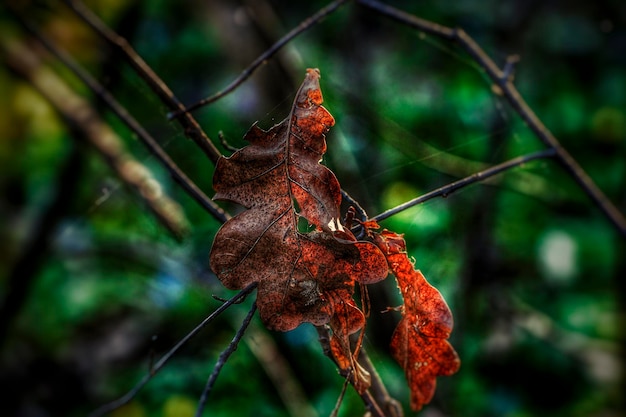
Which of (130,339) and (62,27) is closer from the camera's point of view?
(130,339)

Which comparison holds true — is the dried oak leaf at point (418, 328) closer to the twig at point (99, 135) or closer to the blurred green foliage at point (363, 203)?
the blurred green foliage at point (363, 203)

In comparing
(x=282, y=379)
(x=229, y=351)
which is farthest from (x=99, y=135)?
(x=229, y=351)

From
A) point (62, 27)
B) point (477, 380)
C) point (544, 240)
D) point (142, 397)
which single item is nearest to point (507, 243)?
point (544, 240)

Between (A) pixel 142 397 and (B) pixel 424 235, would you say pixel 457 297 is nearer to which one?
(B) pixel 424 235

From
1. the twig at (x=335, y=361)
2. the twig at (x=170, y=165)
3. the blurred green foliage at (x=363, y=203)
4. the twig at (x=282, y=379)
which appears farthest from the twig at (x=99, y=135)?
the twig at (x=335, y=361)

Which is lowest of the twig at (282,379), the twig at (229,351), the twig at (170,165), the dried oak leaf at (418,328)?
the twig at (282,379)

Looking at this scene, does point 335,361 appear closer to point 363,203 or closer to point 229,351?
point 229,351

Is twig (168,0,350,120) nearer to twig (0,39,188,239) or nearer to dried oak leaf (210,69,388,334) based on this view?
dried oak leaf (210,69,388,334)

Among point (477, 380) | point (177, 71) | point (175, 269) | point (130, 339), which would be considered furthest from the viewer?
point (177, 71)
